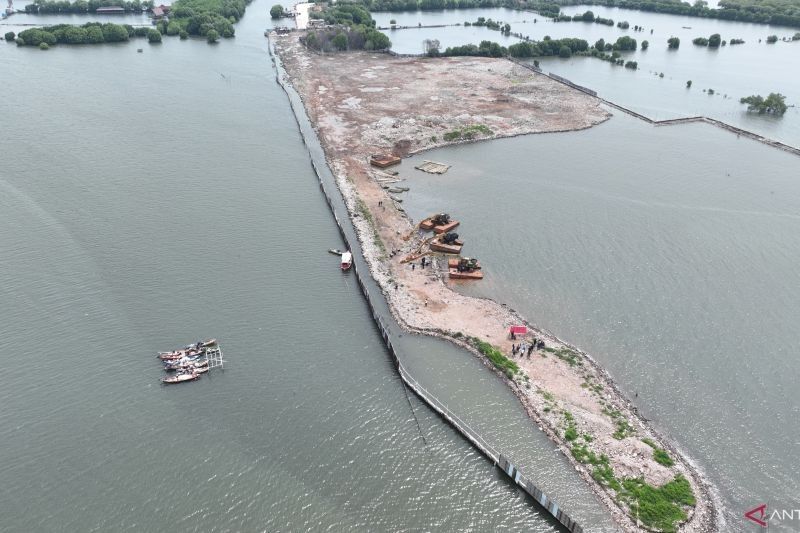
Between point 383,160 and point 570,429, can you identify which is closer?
point 570,429

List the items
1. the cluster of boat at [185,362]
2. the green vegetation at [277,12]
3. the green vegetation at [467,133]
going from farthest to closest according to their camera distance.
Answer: the green vegetation at [277,12], the green vegetation at [467,133], the cluster of boat at [185,362]

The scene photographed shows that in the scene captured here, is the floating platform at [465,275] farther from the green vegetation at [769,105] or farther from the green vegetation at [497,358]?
the green vegetation at [769,105]

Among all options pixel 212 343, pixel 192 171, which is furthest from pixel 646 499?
pixel 192 171

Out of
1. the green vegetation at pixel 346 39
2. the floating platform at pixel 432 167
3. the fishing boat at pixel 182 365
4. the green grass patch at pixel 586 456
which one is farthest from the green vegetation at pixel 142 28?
the green grass patch at pixel 586 456

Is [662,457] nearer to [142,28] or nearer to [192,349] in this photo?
[192,349]

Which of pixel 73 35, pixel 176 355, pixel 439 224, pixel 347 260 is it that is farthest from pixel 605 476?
pixel 73 35

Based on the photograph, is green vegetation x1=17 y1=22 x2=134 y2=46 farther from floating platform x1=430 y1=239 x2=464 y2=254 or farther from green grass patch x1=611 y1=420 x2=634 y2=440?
green grass patch x1=611 y1=420 x2=634 y2=440
